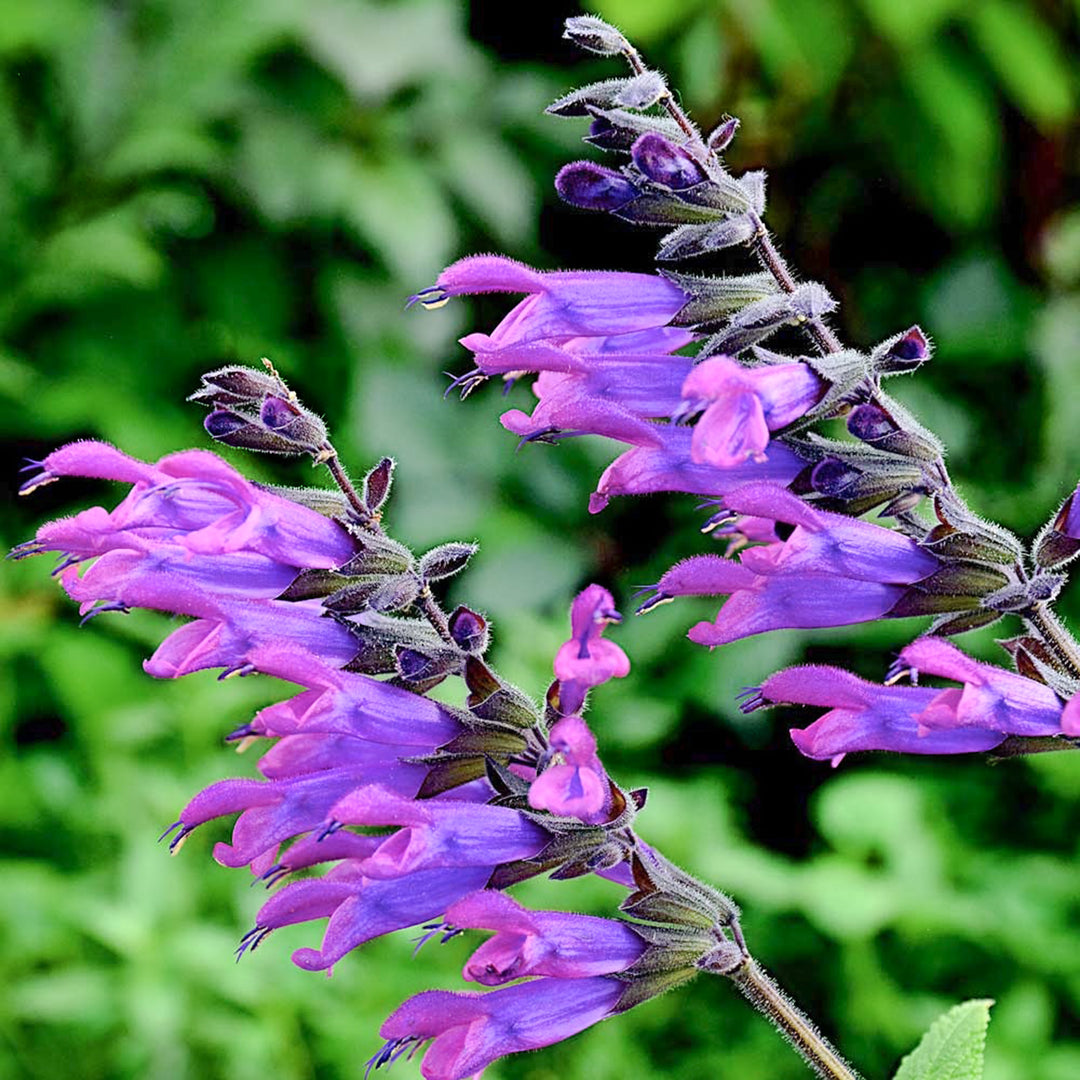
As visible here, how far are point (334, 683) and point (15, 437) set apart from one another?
1994 mm

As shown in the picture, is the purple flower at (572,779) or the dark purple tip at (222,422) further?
the dark purple tip at (222,422)

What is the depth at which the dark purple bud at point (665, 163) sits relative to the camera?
645 mm

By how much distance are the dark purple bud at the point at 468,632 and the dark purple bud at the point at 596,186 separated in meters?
0.20

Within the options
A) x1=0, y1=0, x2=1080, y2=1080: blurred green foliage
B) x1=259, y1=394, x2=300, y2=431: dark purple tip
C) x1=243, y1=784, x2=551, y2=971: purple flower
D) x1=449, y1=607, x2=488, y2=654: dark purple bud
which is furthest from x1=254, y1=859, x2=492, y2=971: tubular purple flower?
x1=0, y1=0, x2=1080, y2=1080: blurred green foliage

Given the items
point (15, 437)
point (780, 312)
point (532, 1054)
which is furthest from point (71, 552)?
point (15, 437)

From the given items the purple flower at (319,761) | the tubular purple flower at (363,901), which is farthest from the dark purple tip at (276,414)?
the tubular purple flower at (363,901)

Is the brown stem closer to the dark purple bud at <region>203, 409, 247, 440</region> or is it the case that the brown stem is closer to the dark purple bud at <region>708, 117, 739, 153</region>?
the dark purple bud at <region>203, 409, 247, 440</region>

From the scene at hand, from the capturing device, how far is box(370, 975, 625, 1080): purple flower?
2.25ft

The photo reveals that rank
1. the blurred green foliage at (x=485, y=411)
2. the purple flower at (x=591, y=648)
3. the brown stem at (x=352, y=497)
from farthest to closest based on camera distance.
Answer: the blurred green foliage at (x=485, y=411) < the brown stem at (x=352, y=497) < the purple flower at (x=591, y=648)

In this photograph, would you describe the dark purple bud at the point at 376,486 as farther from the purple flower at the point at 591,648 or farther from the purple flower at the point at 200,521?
the purple flower at the point at 591,648

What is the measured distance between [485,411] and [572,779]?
1.86 m

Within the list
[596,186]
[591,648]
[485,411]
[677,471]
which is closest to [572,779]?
[591,648]

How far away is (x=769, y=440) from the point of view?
0.66 metres

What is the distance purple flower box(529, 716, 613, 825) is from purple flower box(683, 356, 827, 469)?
0.42ft
